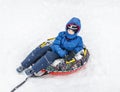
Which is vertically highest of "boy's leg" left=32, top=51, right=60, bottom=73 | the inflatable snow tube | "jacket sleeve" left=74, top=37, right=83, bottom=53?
"jacket sleeve" left=74, top=37, right=83, bottom=53

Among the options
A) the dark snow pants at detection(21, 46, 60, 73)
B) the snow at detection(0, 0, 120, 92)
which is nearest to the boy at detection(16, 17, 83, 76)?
the dark snow pants at detection(21, 46, 60, 73)

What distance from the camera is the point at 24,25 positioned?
7348mm

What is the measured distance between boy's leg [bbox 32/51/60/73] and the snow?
14 cm

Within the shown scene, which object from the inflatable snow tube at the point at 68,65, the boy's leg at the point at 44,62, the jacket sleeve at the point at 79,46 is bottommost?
the inflatable snow tube at the point at 68,65

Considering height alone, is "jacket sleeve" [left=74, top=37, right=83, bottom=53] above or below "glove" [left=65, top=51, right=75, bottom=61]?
above

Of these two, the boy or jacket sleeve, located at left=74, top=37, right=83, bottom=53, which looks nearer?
the boy

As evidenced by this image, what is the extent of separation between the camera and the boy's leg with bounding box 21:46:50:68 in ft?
21.2

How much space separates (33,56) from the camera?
21.2 ft

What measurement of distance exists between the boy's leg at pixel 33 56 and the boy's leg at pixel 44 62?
0.11 meters

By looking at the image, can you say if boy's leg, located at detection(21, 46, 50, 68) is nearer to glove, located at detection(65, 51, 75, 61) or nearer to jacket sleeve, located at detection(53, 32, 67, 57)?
jacket sleeve, located at detection(53, 32, 67, 57)

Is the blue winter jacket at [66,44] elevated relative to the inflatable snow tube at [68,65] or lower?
elevated

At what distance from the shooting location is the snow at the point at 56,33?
249 inches

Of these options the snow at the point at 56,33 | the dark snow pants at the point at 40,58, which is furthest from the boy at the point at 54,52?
the snow at the point at 56,33

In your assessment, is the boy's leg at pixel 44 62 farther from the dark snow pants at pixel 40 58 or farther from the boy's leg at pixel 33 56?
the boy's leg at pixel 33 56
